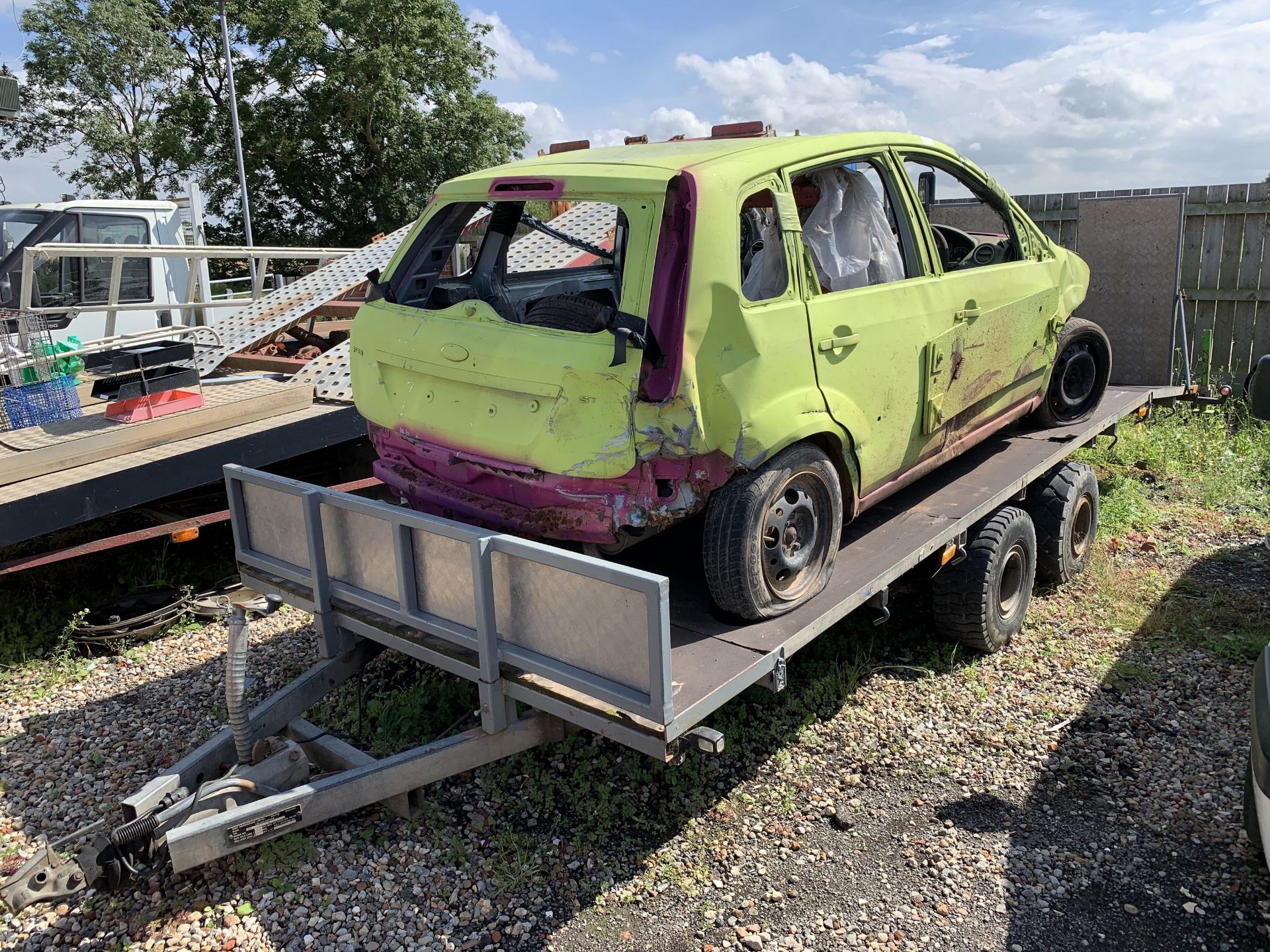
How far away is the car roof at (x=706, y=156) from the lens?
3363 mm

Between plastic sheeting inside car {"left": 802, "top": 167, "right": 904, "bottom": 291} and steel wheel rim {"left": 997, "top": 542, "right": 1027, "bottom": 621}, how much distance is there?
1.65 meters

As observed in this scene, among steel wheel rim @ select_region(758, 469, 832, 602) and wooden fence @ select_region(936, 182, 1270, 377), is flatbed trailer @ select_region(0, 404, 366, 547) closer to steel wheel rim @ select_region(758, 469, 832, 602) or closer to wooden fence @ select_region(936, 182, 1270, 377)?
steel wheel rim @ select_region(758, 469, 832, 602)

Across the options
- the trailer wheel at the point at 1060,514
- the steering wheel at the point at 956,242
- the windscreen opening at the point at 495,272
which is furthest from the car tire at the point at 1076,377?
the windscreen opening at the point at 495,272

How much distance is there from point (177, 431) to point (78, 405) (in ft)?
2.95

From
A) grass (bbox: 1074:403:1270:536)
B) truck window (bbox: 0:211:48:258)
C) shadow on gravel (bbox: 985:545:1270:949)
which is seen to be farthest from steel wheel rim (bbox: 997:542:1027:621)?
truck window (bbox: 0:211:48:258)

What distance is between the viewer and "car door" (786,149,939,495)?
3.62 metres

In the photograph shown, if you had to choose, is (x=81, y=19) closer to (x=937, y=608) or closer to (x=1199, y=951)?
(x=937, y=608)

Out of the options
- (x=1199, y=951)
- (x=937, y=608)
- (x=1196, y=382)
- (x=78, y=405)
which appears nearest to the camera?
(x=1199, y=951)

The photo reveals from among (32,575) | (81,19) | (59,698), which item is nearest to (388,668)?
(59,698)

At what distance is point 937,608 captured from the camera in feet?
15.1

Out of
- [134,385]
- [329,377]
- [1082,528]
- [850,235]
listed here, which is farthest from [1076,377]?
[134,385]

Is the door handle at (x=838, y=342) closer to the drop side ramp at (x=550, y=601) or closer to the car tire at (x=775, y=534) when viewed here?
the car tire at (x=775, y=534)

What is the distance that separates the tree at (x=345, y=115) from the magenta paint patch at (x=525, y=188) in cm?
2384

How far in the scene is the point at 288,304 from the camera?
734 centimetres
